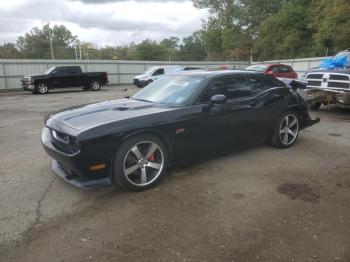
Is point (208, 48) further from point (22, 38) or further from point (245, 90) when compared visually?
point (245, 90)

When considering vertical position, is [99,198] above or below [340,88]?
below

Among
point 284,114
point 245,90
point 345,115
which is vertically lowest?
point 345,115

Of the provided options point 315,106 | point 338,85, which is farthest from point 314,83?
point 315,106

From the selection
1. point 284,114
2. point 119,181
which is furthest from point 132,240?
point 284,114

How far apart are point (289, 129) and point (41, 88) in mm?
16613

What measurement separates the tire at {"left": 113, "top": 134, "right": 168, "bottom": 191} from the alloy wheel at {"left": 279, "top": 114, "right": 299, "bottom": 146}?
107 inches

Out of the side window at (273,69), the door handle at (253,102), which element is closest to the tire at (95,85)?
the side window at (273,69)

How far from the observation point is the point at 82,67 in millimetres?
26125

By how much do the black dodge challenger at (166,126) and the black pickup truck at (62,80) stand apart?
15.5 metres

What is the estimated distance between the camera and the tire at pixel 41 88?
19562 millimetres

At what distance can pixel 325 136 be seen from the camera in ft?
24.5

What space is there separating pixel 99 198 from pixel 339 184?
321 cm

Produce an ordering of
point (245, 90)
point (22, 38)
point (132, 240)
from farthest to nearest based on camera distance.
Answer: point (22, 38) < point (245, 90) < point (132, 240)

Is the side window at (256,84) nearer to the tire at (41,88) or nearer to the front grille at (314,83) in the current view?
the front grille at (314,83)
